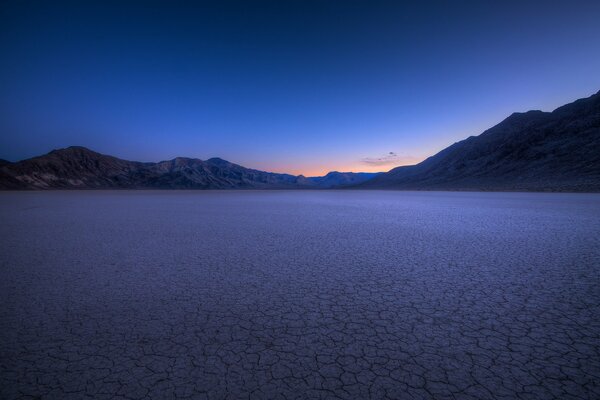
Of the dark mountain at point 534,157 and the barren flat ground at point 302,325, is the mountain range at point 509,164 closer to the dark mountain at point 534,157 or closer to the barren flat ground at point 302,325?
the dark mountain at point 534,157


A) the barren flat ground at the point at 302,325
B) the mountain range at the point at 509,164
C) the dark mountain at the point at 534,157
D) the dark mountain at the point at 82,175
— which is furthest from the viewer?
the dark mountain at the point at 82,175

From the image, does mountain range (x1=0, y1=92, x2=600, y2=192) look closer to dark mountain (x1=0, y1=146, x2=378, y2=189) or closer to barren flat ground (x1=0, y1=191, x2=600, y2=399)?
dark mountain (x1=0, y1=146, x2=378, y2=189)

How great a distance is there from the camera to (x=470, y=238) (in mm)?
8984

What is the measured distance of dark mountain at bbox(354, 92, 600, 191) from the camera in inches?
2569

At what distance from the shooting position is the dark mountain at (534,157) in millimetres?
65250

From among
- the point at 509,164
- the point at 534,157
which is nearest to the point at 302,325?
the point at 534,157

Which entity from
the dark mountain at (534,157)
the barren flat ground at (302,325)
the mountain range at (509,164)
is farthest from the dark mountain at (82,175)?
the barren flat ground at (302,325)

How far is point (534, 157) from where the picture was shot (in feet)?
276

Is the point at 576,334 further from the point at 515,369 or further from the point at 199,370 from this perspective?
the point at 199,370

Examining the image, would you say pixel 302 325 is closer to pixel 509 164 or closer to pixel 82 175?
pixel 509 164

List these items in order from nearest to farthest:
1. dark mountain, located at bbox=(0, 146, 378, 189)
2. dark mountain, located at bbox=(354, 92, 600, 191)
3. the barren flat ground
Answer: the barren flat ground
dark mountain, located at bbox=(354, 92, 600, 191)
dark mountain, located at bbox=(0, 146, 378, 189)

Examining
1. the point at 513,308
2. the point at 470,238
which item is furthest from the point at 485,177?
the point at 513,308

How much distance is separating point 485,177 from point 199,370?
109108mm

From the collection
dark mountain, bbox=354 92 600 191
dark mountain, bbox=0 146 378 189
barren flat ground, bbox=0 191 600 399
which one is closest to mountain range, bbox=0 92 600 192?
dark mountain, bbox=354 92 600 191
